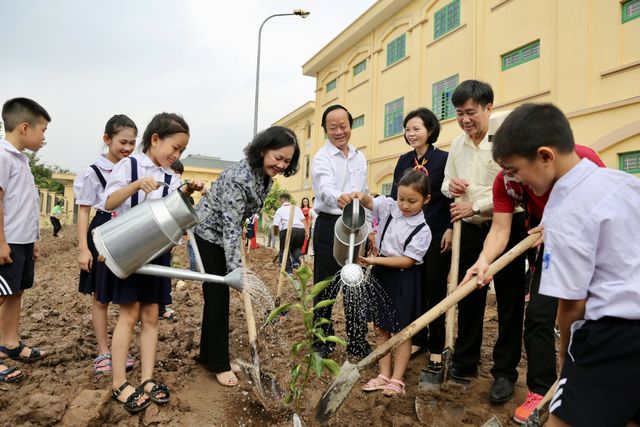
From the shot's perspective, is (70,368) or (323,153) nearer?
(70,368)

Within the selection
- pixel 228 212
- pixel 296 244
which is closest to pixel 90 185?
pixel 228 212

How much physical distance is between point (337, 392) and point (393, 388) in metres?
0.80

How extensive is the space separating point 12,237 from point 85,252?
0.40 metres

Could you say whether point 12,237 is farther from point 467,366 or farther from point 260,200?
point 467,366

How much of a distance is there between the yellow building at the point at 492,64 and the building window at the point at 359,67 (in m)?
0.04

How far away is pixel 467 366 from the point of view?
9.03 feet

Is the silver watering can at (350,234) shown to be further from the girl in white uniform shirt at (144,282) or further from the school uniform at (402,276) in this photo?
the girl in white uniform shirt at (144,282)

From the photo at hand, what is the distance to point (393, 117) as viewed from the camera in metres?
13.7

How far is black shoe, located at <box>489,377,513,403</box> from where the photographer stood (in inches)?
95.4

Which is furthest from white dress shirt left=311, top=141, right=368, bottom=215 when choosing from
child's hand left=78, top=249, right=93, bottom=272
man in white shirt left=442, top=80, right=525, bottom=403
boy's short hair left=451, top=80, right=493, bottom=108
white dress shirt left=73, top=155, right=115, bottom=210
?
child's hand left=78, top=249, right=93, bottom=272

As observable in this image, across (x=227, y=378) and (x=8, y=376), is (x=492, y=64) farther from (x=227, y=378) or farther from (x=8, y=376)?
(x=8, y=376)

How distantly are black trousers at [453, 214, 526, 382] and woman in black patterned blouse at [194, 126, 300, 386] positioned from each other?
4.08 feet

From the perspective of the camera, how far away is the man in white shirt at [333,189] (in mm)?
3094

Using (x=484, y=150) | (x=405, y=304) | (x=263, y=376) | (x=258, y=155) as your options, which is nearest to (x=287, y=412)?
(x=263, y=376)
